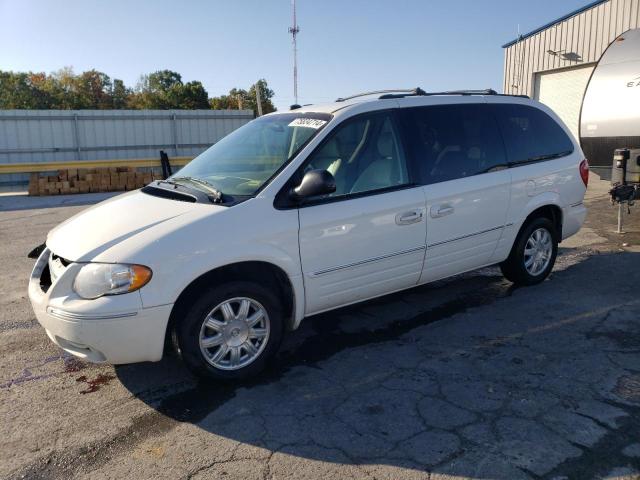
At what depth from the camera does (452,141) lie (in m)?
4.77

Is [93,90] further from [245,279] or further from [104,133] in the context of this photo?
[245,279]

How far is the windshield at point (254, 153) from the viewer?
398cm

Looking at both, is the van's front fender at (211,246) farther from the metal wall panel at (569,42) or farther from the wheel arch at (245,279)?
the metal wall panel at (569,42)

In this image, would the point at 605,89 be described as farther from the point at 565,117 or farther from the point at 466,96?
the point at 565,117

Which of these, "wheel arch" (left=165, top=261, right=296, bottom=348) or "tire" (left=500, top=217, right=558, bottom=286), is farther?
"tire" (left=500, top=217, right=558, bottom=286)

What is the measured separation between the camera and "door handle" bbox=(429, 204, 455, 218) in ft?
14.6

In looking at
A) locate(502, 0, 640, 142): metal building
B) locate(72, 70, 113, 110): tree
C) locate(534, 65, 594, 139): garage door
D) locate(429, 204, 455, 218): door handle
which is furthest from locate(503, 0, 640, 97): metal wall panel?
locate(72, 70, 113, 110): tree

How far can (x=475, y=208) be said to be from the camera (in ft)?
15.6

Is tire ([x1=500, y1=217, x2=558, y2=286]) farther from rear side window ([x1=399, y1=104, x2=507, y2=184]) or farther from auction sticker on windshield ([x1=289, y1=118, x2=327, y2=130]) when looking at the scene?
auction sticker on windshield ([x1=289, y1=118, x2=327, y2=130])

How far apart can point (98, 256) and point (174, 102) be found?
73.9 metres

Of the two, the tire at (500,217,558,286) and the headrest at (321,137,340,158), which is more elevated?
the headrest at (321,137,340,158)

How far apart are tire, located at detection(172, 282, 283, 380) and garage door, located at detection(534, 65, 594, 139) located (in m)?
15.8

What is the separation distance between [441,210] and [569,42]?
15.7 metres

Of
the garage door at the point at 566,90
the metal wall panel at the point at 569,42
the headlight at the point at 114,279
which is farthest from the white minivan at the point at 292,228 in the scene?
the garage door at the point at 566,90
